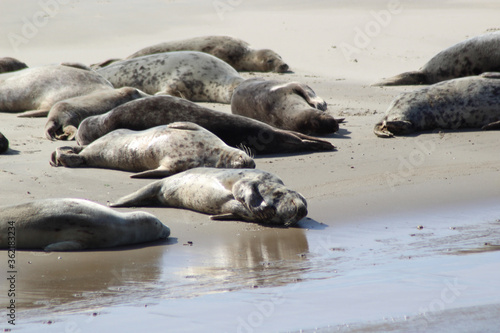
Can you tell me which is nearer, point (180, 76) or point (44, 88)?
point (44, 88)

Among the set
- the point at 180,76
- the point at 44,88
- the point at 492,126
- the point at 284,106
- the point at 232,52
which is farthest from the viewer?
the point at 232,52

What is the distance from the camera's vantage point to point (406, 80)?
10883 millimetres

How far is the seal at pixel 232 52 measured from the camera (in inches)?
496

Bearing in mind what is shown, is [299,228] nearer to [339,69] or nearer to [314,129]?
[314,129]

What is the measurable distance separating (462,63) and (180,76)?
3.87m

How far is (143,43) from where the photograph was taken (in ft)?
53.6

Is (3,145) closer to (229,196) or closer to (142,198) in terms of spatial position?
(142,198)

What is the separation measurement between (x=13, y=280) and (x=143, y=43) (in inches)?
518
